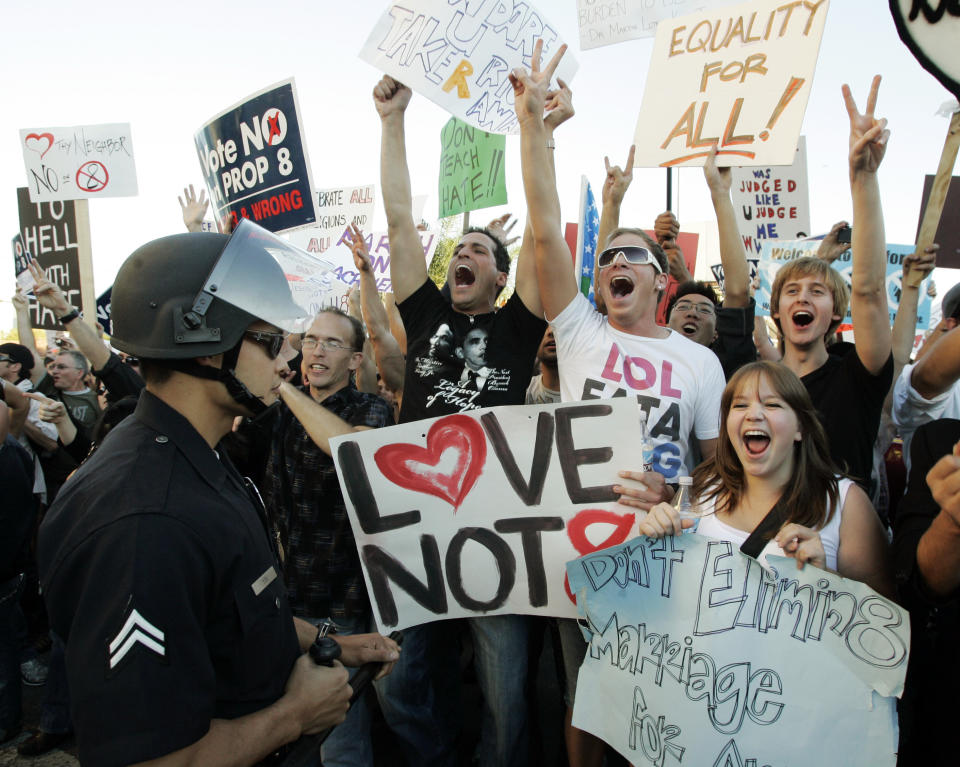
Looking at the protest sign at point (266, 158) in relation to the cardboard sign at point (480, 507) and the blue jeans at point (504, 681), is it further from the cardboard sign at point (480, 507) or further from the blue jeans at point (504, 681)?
the blue jeans at point (504, 681)

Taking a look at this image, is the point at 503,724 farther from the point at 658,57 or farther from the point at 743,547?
the point at 658,57

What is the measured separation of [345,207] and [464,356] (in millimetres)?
6096

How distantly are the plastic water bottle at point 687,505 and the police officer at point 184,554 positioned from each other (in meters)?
1.19

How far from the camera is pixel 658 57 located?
407 centimetres

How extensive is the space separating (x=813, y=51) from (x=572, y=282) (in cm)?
188

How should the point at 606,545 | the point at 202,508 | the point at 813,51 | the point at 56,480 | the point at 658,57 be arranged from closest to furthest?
the point at 202,508
the point at 606,545
the point at 813,51
the point at 658,57
the point at 56,480

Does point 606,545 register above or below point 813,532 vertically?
below

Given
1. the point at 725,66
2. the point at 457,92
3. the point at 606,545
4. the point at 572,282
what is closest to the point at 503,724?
the point at 606,545

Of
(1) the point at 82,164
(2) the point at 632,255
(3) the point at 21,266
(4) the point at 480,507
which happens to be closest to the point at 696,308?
(2) the point at 632,255

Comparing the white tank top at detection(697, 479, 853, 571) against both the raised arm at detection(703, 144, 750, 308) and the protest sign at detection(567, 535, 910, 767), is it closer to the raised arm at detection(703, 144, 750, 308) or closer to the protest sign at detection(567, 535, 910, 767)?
the protest sign at detection(567, 535, 910, 767)

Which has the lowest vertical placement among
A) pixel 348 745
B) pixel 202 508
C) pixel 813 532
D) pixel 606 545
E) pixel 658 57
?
pixel 348 745

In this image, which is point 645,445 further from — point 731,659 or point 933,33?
point 933,33

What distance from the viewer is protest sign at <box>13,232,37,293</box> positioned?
7331 millimetres

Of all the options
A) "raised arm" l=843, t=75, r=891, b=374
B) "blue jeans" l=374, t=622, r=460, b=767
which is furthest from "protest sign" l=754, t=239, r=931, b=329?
"blue jeans" l=374, t=622, r=460, b=767
